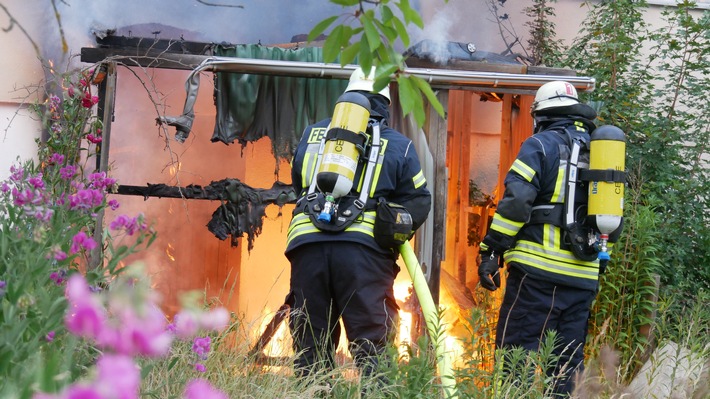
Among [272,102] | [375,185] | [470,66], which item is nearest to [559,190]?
[375,185]

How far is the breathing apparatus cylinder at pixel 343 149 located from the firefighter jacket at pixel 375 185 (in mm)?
153

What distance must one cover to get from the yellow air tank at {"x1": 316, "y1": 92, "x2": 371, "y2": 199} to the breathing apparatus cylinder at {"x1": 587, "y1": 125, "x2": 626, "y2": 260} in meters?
1.40

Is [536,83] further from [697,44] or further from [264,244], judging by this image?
[264,244]

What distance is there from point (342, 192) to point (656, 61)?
17.5 ft

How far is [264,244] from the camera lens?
27.9 ft

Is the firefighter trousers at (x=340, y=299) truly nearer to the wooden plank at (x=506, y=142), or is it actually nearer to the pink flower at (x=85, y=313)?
the wooden plank at (x=506, y=142)

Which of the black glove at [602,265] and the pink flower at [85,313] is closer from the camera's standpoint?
Answer: the pink flower at [85,313]

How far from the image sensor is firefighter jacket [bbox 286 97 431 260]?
463cm

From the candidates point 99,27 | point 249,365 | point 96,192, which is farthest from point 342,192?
point 99,27

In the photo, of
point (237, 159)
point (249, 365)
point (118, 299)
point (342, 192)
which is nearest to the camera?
point (118, 299)

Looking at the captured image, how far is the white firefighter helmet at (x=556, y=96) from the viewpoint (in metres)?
5.36

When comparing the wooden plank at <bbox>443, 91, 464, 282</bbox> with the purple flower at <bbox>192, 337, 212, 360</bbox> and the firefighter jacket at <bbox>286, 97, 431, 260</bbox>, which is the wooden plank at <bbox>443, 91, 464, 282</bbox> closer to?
the firefighter jacket at <bbox>286, 97, 431, 260</bbox>

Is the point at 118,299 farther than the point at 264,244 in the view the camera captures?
No

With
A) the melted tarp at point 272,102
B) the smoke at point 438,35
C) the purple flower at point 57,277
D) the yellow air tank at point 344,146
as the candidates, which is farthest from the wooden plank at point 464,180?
the purple flower at point 57,277
